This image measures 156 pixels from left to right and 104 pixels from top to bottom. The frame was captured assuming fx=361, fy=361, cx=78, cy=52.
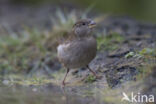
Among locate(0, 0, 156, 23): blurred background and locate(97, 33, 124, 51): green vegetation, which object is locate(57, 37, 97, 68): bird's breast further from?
locate(0, 0, 156, 23): blurred background

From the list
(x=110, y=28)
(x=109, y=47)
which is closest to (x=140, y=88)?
(x=109, y=47)

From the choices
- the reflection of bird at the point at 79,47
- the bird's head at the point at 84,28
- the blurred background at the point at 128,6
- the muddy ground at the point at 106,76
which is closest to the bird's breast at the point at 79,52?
the reflection of bird at the point at 79,47

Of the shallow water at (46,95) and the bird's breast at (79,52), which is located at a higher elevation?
the bird's breast at (79,52)

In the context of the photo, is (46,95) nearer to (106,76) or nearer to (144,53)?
(106,76)

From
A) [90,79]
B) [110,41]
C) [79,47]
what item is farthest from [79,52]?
[110,41]

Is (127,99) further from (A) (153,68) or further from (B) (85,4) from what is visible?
(B) (85,4)

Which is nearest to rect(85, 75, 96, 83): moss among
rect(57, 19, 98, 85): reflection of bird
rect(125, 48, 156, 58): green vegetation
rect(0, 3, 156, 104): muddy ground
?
rect(0, 3, 156, 104): muddy ground

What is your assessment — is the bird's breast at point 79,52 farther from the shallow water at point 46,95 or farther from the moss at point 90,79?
the shallow water at point 46,95
